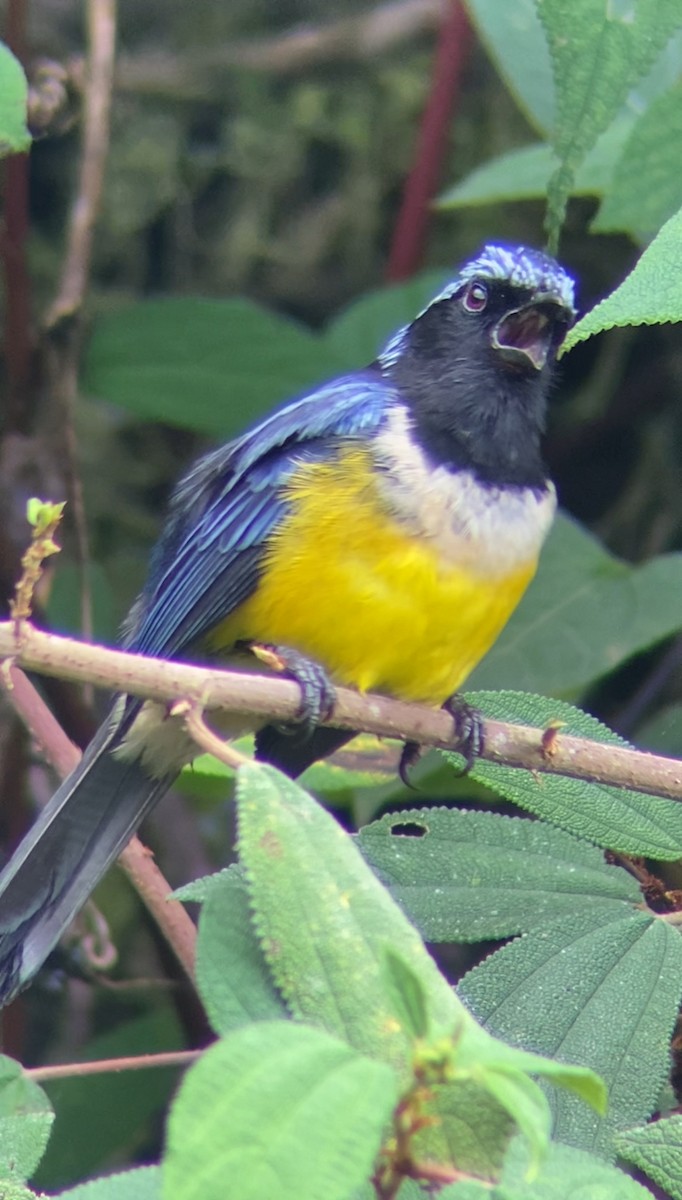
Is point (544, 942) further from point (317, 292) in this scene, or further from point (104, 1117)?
point (317, 292)

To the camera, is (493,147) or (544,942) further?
(493,147)

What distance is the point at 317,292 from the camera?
3.77 m

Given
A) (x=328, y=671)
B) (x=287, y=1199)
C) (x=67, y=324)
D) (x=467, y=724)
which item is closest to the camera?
(x=287, y=1199)

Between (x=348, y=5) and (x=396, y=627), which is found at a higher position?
(x=348, y=5)

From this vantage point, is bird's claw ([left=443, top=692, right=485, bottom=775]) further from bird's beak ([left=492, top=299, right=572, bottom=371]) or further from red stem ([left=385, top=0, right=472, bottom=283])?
red stem ([left=385, top=0, right=472, bottom=283])

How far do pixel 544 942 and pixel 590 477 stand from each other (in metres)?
2.01

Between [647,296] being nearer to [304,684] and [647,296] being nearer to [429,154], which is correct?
[304,684]

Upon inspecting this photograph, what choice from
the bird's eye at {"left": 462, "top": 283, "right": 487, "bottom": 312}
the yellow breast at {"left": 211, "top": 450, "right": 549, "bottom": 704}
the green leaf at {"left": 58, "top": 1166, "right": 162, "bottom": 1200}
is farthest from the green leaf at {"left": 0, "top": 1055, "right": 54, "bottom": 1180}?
the bird's eye at {"left": 462, "top": 283, "right": 487, "bottom": 312}

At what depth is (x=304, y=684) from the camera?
1.97m

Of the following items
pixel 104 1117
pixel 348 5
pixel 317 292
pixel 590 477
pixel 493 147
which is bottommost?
pixel 104 1117

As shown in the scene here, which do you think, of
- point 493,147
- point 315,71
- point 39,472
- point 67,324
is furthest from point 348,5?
point 39,472

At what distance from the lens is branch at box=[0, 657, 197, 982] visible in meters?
2.05

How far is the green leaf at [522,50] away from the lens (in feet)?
8.72

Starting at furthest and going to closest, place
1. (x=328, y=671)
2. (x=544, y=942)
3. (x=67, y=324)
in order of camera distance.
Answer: (x=67, y=324) < (x=328, y=671) < (x=544, y=942)
